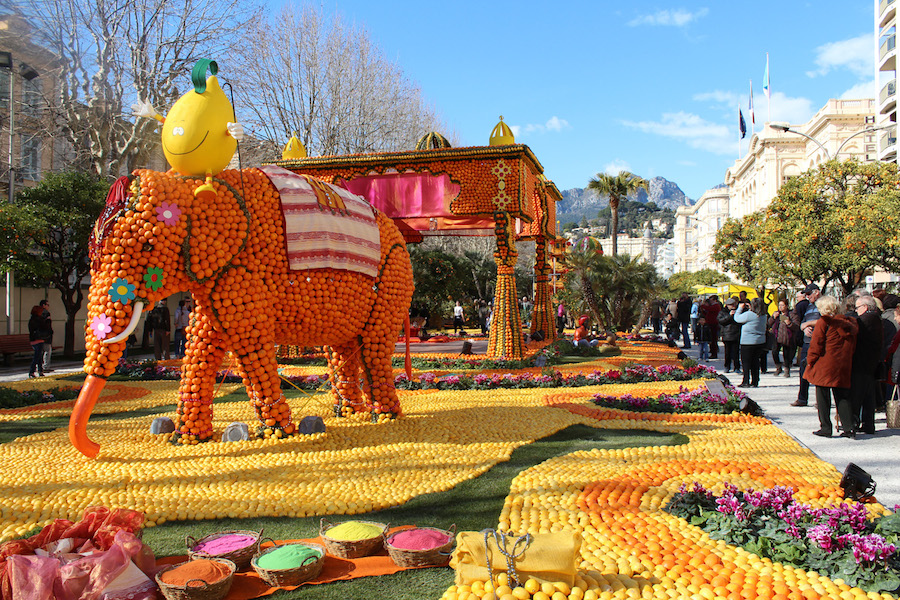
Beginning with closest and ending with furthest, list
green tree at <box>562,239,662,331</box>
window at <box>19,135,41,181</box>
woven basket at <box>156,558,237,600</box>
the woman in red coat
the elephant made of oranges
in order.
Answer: woven basket at <box>156,558,237,600</box> < the elephant made of oranges < the woman in red coat < window at <box>19,135,41,181</box> < green tree at <box>562,239,662,331</box>

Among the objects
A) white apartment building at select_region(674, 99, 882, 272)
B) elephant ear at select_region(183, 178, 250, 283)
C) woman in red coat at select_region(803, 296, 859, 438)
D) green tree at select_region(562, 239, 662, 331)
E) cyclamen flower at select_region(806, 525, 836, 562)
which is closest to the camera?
cyclamen flower at select_region(806, 525, 836, 562)

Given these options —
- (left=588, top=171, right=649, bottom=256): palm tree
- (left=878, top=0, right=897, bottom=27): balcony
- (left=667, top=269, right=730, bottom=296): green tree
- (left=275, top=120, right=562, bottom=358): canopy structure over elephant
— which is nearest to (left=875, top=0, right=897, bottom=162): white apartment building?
(left=878, top=0, right=897, bottom=27): balcony

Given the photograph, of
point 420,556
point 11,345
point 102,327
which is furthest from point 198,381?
point 11,345

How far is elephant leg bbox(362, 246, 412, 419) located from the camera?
761 centimetres

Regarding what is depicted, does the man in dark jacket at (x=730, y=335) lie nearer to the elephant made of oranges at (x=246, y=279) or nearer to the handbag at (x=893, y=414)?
the handbag at (x=893, y=414)

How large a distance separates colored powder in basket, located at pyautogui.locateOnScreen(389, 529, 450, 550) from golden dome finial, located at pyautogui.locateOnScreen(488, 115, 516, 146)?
11.2 meters

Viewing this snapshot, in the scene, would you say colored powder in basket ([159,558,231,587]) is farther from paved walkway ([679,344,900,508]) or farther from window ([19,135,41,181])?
window ([19,135,41,181])

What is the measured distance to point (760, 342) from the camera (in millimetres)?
10836

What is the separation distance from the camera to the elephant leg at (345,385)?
315 inches

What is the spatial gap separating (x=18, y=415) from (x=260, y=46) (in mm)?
20749

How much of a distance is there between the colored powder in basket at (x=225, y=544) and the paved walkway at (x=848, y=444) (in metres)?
4.48

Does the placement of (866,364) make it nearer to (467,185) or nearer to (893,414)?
(893,414)

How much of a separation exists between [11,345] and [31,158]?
10290mm

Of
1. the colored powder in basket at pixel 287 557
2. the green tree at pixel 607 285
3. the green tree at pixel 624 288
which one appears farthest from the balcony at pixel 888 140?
the colored powder in basket at pixel 287 557
